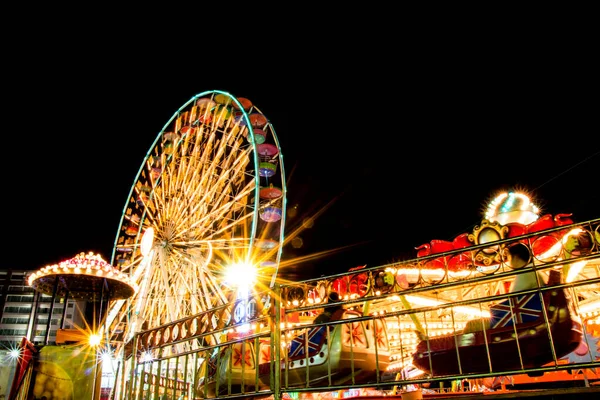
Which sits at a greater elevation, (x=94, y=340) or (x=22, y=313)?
(x=22, y=313)

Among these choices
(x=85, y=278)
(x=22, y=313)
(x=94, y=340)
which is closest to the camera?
(x=94, y=340)

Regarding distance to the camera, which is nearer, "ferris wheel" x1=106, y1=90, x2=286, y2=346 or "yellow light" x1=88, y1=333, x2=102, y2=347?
"yellow light" x1=88, y1=333, x2=102, y2=347

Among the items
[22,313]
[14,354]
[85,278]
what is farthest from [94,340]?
[22,313]

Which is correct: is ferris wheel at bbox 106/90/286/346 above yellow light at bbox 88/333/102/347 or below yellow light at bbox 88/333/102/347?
above

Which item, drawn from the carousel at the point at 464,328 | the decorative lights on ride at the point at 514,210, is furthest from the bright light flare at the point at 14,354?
the decorative lights on ride at the point at 514,210

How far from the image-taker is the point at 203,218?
501 inches

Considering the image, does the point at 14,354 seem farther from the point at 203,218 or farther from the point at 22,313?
the point at 22,313

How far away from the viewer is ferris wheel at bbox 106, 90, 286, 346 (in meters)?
12.5

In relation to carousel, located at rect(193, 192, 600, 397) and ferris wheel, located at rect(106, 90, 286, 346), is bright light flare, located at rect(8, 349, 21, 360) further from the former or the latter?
carousel, located at rect(193, 192, 600, 397)

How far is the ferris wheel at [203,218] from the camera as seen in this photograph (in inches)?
494

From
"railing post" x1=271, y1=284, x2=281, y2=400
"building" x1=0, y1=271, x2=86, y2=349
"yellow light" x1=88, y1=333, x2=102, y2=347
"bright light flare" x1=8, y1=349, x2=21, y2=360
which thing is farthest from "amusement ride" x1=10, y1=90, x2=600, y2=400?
"building" x1=0, y1=271, x2=86, y2=349

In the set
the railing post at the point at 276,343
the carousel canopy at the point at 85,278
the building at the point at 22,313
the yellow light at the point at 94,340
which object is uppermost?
the building at the point at 22,313

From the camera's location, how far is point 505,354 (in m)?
3.52

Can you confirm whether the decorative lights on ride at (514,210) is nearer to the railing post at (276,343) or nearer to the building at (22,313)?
→ the railing post at (276,343)
